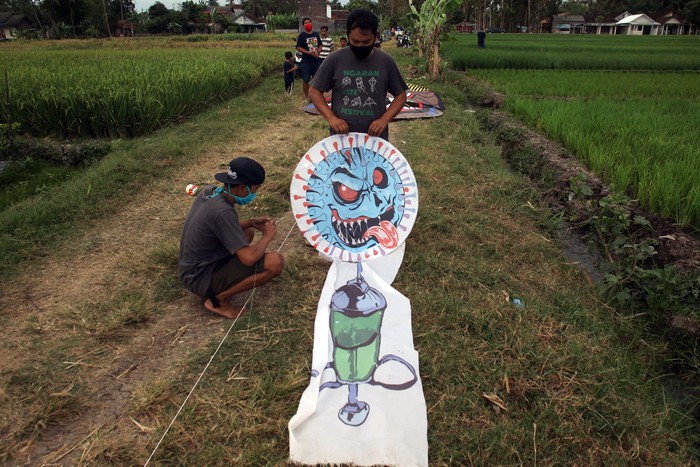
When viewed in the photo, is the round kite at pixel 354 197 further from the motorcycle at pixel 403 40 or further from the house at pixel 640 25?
the house at pixel 640 25

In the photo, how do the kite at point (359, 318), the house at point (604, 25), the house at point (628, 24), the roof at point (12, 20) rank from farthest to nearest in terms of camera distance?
the house at point (604, 25), the house at point (628, 24), the roof at point (12, 20), the kite at point (359, 318)

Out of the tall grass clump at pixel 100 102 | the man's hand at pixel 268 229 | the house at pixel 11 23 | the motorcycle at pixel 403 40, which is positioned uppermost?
the house at pixel 11 23

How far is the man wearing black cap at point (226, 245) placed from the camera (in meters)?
2.26

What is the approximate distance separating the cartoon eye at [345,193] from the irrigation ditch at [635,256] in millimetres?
1605

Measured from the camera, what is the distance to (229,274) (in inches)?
97.9

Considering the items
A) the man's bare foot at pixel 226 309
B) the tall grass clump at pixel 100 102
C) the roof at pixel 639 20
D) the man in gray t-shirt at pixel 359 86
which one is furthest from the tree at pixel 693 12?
the man's bare foot at pixel 226 309

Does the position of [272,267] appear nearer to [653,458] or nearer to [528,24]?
[653,458]

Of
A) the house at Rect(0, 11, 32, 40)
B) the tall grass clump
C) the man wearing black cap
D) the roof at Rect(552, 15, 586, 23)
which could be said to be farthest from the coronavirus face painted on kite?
the roof at Rect(552, 15, 586, 23)

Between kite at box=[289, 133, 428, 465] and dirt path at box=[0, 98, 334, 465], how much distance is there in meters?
0.62

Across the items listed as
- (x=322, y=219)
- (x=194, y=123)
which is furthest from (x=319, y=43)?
(x=322, y=219)

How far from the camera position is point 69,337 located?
2.34 metres

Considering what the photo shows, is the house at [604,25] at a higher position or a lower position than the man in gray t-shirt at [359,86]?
higher

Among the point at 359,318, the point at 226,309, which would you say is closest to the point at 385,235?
the point at 359,318

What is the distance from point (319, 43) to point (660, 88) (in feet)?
21.6
